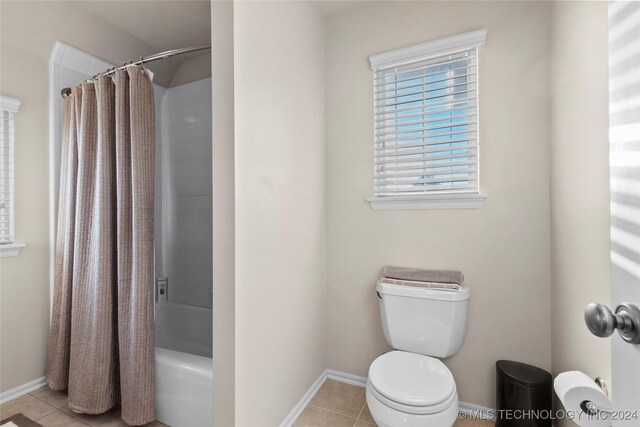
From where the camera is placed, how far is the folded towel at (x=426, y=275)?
167 centimetres

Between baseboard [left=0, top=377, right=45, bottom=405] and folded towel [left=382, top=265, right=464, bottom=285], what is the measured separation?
2.10 m

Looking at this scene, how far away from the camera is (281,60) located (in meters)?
1.57

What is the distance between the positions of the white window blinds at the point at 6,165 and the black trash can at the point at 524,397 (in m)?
2.62

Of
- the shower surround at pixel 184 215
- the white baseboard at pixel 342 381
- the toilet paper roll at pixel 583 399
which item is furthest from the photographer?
the shower surround at pixel 184 215

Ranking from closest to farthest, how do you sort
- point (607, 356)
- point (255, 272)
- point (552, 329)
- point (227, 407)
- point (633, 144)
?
point (633, 144)
point (607, 356)
point (227, 407)
point (255, 272)
point (552, 329)

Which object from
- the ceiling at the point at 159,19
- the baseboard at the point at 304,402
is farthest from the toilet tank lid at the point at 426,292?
the ceiling at the point at 159,19

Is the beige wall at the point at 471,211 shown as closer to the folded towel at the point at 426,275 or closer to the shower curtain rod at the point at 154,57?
the folded towel at the point at 426,275

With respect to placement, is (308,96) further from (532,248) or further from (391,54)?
(532,248)

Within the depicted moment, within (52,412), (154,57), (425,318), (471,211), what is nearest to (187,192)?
(154,57)

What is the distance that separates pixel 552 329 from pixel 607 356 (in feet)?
2.27

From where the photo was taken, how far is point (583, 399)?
0.80m

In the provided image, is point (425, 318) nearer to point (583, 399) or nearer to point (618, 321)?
point (583, 399)

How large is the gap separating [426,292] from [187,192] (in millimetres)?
2086

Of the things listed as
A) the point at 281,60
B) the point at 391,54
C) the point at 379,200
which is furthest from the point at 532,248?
the point at 281,60
